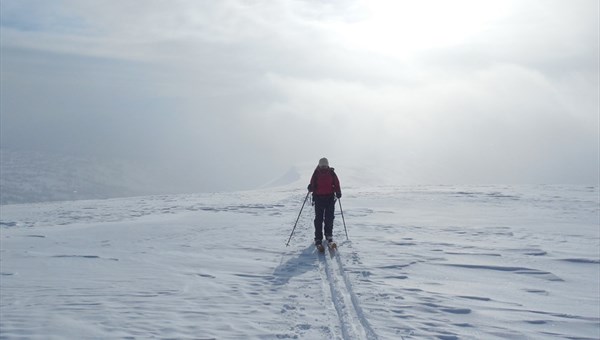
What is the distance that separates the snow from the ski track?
0.08ft

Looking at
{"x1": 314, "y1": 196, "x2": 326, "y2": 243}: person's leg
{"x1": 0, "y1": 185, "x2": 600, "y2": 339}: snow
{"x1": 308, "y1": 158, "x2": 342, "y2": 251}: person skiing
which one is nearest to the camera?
{"x1": 0, "y1": 185, "x2": 600, "y2": 339}: snow

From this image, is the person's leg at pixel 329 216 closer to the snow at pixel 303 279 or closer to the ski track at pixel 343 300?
the snow at pixel 303 279

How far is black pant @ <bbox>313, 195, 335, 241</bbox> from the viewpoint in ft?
39.7

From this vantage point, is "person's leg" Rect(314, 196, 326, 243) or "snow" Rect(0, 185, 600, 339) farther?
"person's leg" Rect(314, 196, 326, 243)

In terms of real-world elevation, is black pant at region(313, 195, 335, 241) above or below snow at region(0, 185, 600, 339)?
above

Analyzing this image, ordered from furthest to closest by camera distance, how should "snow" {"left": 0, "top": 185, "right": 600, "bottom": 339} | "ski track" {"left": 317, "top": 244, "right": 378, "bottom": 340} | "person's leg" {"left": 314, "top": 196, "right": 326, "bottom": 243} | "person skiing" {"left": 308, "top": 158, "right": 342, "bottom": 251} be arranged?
"person skiing" {"left": 308, "top": 158, "right": 342, "bottom": 251} < "person's leg" {"left": 314, "top": 196, "right": 326, "bottom": 243} < "snow" {"left": 0, "top": 185, "right": 600, "bottom": 339} < "ski track" {"left": 317, "top": 244, "right": 378, "bottom": 340}

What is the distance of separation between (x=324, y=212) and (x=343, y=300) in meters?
4.75

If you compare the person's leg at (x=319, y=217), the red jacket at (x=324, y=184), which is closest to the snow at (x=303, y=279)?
the person's leg at (x=319, y=217)

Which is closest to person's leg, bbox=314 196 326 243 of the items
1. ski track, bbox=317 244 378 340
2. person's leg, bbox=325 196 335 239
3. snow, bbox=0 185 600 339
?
person's leg, bbox=325 196 335 239

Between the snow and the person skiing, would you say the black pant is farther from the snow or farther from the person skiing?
the snow

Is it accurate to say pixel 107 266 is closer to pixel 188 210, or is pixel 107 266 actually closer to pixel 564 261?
pixel 564 261

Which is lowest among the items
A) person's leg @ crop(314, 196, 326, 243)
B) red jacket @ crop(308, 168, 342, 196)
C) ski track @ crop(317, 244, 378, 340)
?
ski track @ crop(317, 244, 378, 340)

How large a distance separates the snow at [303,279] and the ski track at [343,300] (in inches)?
1.0

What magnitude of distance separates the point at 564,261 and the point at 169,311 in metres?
7.97
